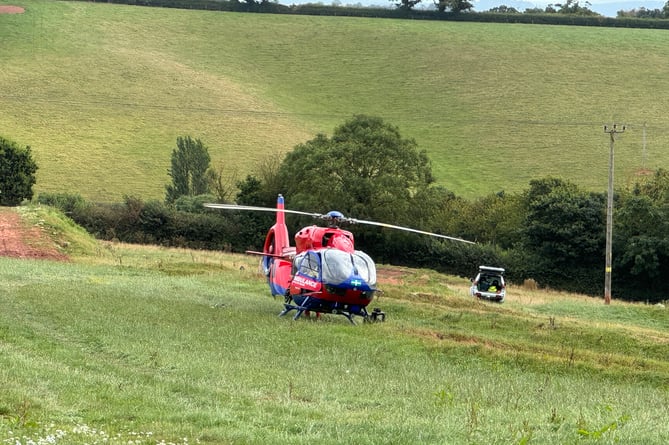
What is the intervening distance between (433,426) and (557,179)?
190 ft

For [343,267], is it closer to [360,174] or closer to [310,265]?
[310,265]

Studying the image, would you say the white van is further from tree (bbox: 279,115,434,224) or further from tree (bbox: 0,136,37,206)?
tree (bbox: 0,136,37,206)

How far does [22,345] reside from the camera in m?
16.9

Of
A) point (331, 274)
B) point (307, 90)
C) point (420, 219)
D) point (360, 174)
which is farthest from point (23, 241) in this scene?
point (307, 90)

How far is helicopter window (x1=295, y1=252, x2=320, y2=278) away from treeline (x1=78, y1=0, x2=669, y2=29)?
346 feet

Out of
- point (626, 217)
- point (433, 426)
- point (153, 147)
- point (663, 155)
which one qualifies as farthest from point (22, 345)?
point (663, 155)

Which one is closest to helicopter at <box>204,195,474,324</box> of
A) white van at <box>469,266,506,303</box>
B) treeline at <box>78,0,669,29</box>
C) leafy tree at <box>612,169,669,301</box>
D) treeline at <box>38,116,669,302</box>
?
white van at <box>469,266,506,303</box>

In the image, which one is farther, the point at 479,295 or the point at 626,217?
the point at 626,217

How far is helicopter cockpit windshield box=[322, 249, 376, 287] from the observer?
955 inches

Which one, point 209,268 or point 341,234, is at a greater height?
point 341,234

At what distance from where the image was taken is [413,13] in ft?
421

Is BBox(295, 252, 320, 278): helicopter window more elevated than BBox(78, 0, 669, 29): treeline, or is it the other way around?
BBox(78, 0, 669, 29): treeline

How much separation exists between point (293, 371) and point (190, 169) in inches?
2425

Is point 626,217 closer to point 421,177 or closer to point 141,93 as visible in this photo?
point 421,177
